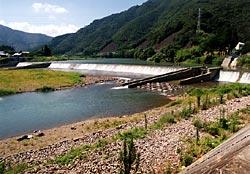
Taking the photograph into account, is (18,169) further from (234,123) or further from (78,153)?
(234,123)

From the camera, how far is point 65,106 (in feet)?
113

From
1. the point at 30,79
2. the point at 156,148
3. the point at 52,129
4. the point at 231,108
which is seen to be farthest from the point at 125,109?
the point at 30,79

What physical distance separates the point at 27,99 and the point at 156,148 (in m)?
26.9

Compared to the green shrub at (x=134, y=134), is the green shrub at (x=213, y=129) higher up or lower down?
higher up

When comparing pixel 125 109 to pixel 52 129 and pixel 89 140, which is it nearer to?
pixel 52 129

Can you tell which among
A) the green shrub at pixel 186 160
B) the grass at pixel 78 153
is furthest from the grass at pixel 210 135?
the grass at pixel 78 153

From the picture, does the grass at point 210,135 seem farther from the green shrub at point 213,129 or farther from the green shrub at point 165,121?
the green shrub at point 165,121

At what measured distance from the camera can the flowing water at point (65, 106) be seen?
90.6 ft

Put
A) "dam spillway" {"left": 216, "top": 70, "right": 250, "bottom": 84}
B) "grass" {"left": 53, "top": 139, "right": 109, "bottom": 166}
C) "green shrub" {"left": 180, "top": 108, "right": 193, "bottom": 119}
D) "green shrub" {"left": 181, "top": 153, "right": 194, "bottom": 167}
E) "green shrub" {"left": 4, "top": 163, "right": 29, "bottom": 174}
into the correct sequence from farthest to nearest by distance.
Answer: "dam spillway" {"left": 216, "top": 70, "right": 250, "bottom": 84} → "green shrub" {"left": 180, "top": 108, "right": 193, "bottom": 119} → "grass" {"left": 53, "top": 139, "right": 109, "bottom": 166} → "green shrub" {"left": 4, "top": 163, "right": 29, "bottom": 174} → "green shrub" {"left": 181, "top": 153, "right": 194, "bottom": 167}

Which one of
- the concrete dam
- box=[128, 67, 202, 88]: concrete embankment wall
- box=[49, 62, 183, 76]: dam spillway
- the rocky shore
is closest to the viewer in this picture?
the rocky shore

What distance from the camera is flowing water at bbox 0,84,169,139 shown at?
1087 inches

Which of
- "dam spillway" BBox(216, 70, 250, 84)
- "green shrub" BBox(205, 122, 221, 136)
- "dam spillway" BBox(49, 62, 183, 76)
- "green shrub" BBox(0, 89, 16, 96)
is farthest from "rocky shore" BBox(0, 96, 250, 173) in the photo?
"dam spillway" BBox(49, 62, 183, 76)

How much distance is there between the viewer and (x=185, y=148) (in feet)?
49.1

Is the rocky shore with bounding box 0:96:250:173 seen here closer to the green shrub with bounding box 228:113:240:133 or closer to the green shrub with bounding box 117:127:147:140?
the green shrub with bounding box 117:127:147:140
